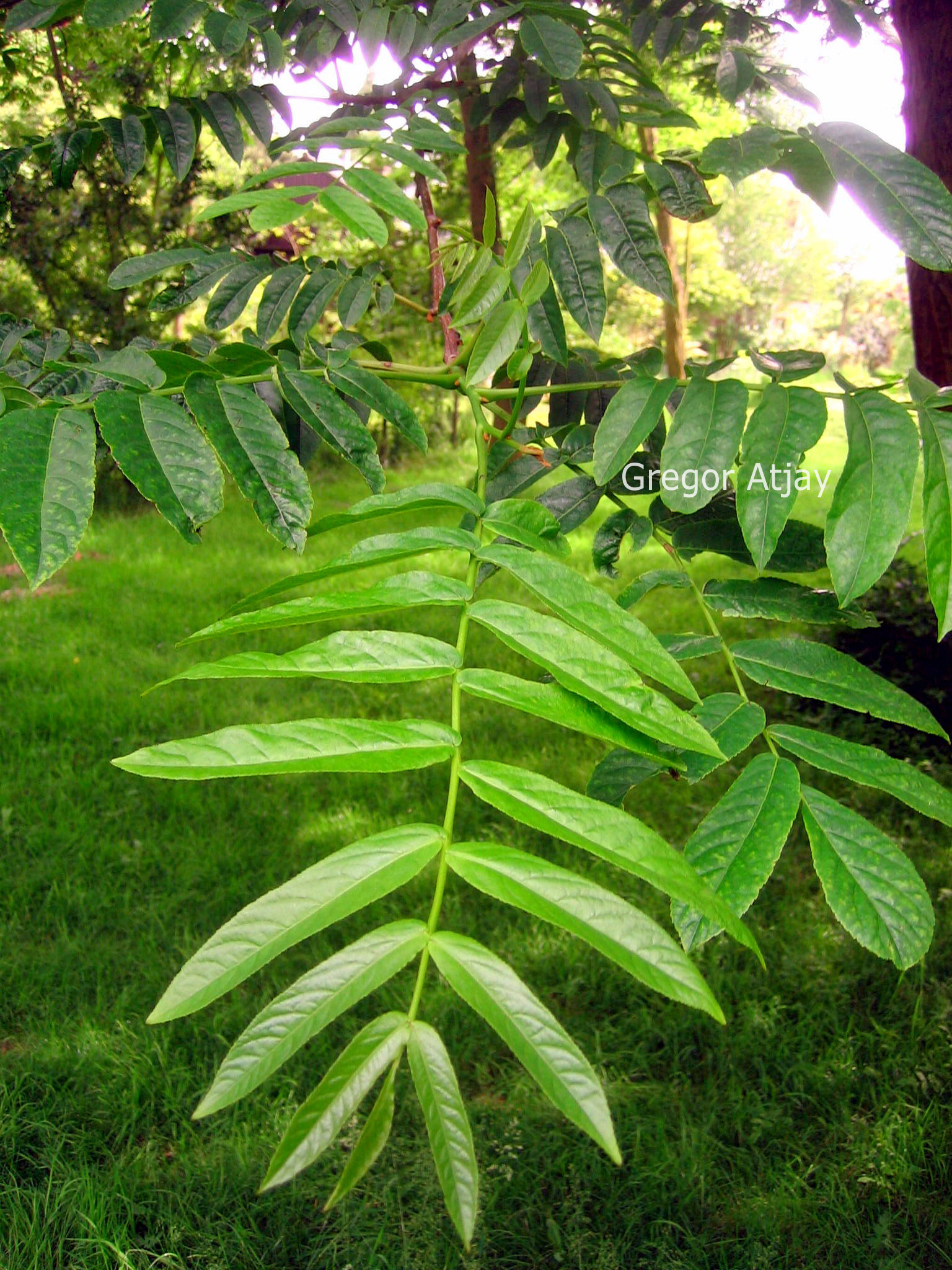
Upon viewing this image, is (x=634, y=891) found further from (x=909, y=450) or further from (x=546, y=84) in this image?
(x=909, y=450)

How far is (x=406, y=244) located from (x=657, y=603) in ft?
8.58

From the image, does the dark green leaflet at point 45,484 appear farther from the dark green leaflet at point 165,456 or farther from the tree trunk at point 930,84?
the tree trunk at point 930,84

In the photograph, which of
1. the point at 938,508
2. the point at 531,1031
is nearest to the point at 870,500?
the point at 938,508

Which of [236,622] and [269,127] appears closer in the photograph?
[236,622]

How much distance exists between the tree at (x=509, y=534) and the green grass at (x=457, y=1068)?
1.55 m

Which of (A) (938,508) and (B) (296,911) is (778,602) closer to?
(A) (938,508)

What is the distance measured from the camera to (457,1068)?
2.75 m

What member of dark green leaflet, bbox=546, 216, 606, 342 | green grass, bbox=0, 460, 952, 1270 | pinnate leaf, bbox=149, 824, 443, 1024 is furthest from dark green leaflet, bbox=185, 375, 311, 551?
green grass, bbox=0, 460, 952, 1270

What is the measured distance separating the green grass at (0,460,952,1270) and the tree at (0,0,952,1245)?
5.08 feet

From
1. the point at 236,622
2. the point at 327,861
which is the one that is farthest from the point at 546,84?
the point at 327,861

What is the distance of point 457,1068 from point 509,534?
2306 mm

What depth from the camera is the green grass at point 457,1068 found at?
89.7 inches

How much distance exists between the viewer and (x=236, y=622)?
708mm

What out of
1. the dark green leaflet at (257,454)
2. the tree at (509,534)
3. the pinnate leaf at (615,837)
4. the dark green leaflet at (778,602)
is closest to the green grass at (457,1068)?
the tree at (509,534)
